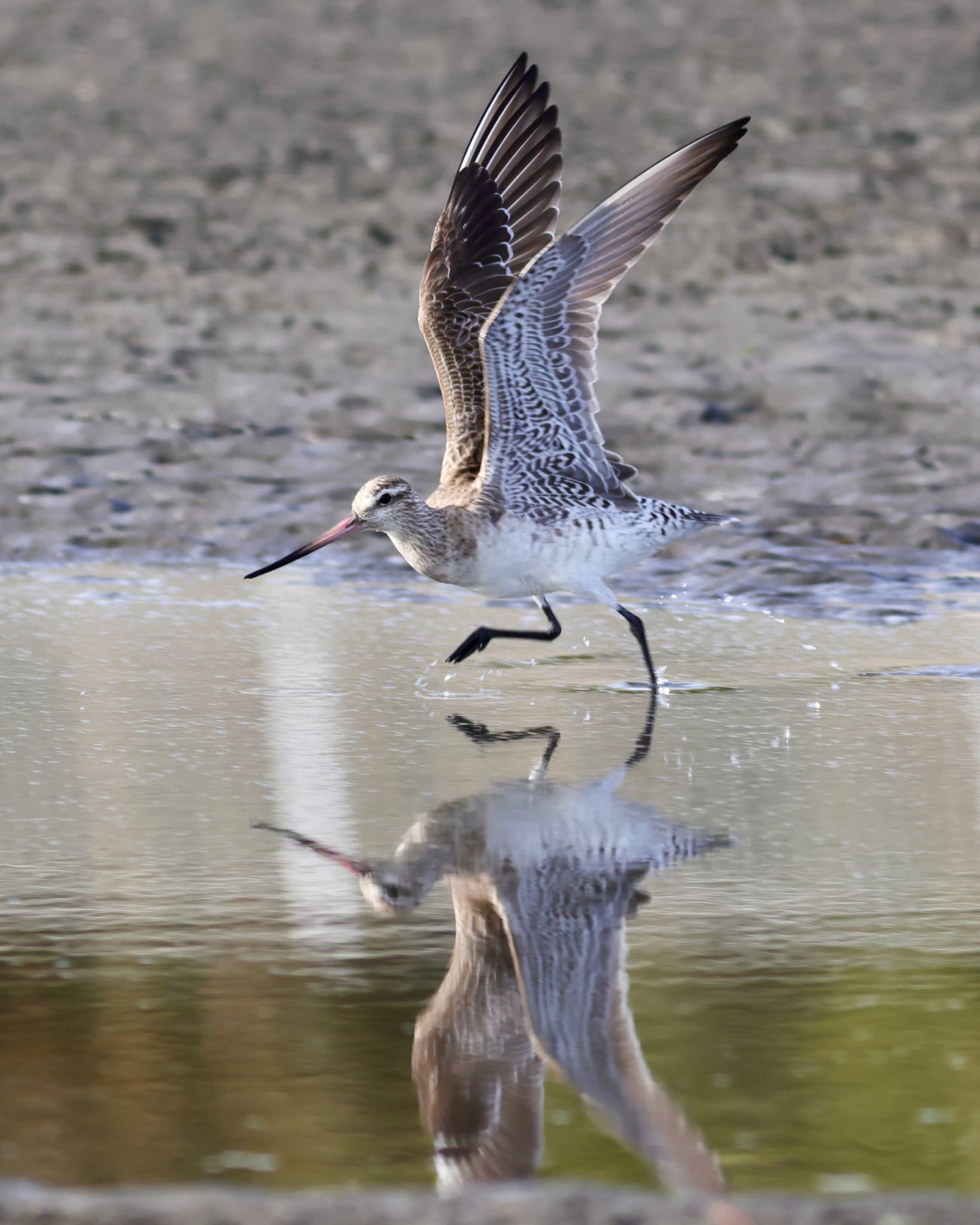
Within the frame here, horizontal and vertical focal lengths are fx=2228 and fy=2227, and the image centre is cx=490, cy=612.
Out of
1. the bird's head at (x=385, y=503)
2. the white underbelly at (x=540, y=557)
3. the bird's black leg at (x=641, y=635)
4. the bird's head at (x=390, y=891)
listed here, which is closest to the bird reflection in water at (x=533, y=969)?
the bird's head at (x=390, y=891)

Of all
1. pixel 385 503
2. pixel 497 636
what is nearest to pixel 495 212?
pixel 385 503

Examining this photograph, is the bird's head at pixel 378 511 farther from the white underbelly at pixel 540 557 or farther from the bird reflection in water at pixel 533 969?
the bird reflection in water at pixel 533 969

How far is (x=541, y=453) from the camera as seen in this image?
315 inches

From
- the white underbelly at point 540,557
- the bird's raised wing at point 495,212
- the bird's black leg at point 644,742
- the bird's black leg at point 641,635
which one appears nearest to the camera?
the bird's black leg at point 644,742

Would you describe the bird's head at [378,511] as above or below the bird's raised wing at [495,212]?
below

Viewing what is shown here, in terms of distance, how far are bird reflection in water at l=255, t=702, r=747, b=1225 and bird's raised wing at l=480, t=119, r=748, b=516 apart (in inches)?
75.9

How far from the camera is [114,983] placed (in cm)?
433

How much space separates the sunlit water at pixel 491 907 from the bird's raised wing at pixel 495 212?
1277mm

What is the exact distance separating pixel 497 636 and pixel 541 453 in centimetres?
73

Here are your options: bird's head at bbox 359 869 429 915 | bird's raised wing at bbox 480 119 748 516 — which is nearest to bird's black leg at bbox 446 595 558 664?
bird's raised wing at bbox 480 119 748 516

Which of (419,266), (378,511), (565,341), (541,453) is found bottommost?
(378,511)

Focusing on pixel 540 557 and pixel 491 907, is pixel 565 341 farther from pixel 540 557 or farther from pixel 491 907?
pixel 491 907

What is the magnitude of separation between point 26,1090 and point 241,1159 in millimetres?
507

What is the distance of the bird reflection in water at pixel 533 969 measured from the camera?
353cm
